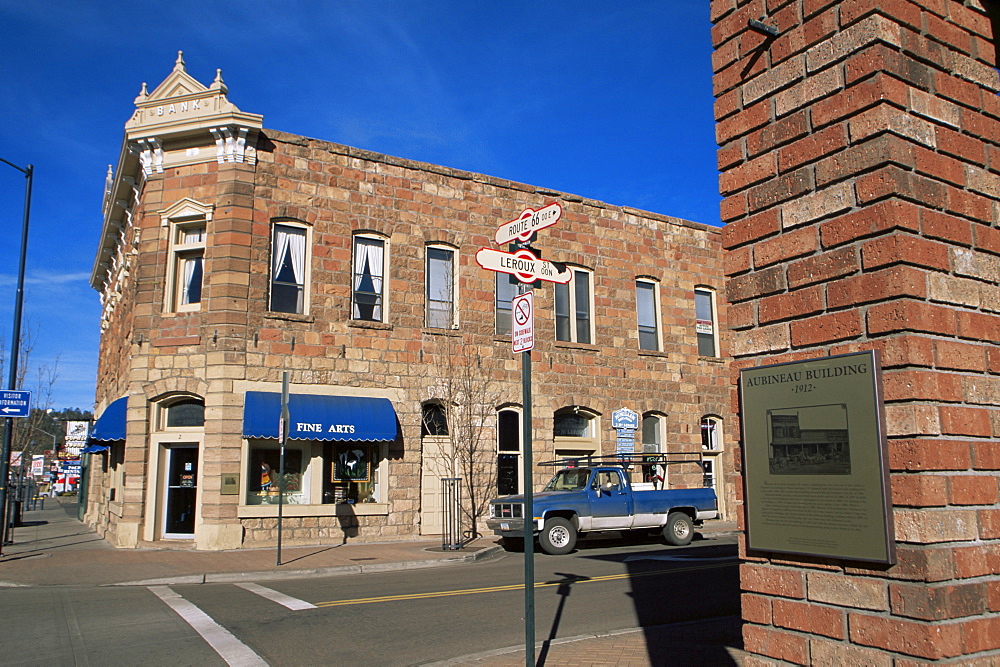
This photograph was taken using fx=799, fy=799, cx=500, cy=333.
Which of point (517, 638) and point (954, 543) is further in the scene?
point (517, 638)

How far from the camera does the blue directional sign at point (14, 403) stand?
16.3 metres

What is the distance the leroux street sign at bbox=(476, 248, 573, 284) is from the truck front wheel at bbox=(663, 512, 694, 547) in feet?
41.2

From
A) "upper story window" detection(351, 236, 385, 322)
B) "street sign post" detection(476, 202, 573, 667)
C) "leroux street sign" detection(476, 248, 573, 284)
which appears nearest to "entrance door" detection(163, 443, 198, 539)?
"upper story window" detection(351, 236, 385, 322)

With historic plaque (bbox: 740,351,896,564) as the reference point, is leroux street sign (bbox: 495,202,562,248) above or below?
above

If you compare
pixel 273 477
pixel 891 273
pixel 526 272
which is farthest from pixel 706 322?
pixel 891 273

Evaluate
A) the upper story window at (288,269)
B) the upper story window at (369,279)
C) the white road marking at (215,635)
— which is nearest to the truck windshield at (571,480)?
the upper story window at (369,279)

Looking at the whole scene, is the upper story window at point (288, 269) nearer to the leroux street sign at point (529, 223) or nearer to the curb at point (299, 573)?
the curb at point (299, 573)

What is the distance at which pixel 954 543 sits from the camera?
329cm

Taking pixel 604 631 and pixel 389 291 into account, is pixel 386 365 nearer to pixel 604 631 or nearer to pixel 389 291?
pixel 389 291

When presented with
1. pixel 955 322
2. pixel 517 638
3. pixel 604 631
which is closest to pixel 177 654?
pixel 517 638

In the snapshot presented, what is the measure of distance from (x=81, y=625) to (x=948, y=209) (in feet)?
32.1

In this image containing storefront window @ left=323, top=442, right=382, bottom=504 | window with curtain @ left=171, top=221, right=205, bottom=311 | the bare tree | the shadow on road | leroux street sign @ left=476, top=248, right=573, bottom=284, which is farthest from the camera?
the bare tree

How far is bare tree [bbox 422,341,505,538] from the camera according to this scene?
1992 cm

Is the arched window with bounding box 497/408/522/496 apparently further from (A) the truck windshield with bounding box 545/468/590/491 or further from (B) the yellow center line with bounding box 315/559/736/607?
(B) the yellow center line with bounding box 315/559/736/607
